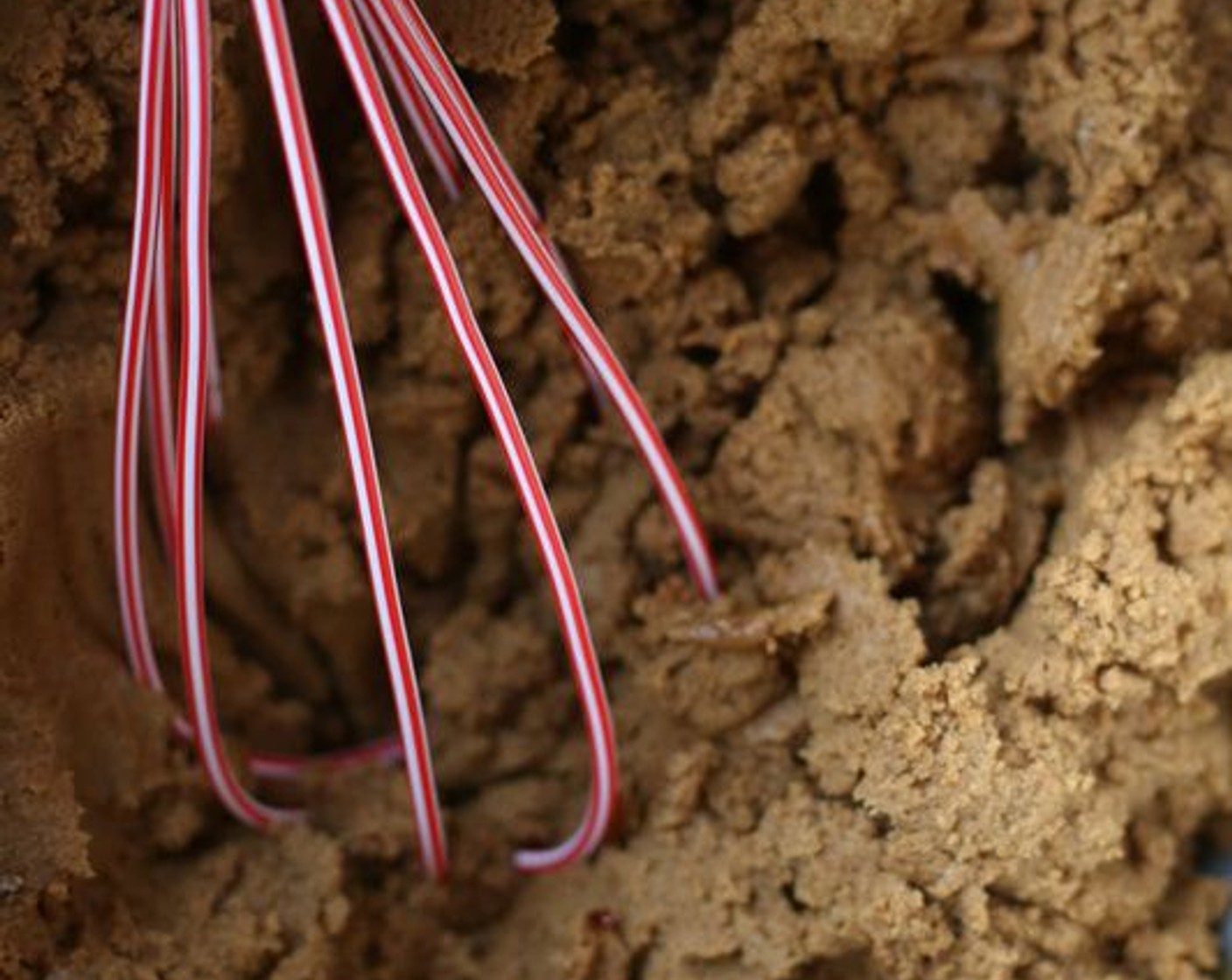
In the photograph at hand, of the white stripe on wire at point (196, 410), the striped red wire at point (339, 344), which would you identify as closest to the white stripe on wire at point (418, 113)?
the striped red wire at point (339, 344)

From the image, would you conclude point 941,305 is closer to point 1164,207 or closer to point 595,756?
point 1164,207

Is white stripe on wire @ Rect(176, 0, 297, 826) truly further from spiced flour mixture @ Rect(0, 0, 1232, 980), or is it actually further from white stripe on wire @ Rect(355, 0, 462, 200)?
white stripe on wire @ Rect(355, 0, 462, 200)

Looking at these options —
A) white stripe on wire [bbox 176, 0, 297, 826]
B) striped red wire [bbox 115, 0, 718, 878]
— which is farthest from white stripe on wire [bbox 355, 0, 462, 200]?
white stripe on wire [bbox 176, 0, 297, 826]

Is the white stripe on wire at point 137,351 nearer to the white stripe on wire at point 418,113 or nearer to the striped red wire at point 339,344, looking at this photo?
the striped red wire at point 339,344

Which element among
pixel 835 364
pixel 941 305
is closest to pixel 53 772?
pixel 835 364

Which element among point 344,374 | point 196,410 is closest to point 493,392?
point 344,374
